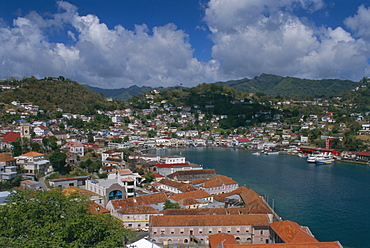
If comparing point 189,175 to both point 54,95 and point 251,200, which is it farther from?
point 54,95

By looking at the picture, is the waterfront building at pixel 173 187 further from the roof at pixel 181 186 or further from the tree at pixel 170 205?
the tree at pixel 170 205

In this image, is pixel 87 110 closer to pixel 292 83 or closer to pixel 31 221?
pixel 31 221

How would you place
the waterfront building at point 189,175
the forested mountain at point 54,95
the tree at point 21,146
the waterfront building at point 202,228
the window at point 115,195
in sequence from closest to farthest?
the waterfront building at point 202,228, the window at point 115,195, the waterfront building at point 189,175, the tree at point 21,146, the forested mountain at point 54,95

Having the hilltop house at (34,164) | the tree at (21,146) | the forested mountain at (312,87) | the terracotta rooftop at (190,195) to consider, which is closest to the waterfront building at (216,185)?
the terracotta rooftop at (190,195)

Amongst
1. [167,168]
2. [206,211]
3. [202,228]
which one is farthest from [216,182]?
[202,228]

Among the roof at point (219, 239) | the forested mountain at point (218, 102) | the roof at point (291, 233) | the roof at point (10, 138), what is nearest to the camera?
the roof at point (291, 233)

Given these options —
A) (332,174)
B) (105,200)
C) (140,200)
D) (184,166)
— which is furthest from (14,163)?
(332,174)

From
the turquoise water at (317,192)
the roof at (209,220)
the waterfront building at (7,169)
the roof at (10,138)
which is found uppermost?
the roof at (10,138)

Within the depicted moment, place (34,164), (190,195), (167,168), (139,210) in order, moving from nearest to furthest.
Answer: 1. (139,210)
2. (190,195)
3. (34,164)
4. (167,168)
